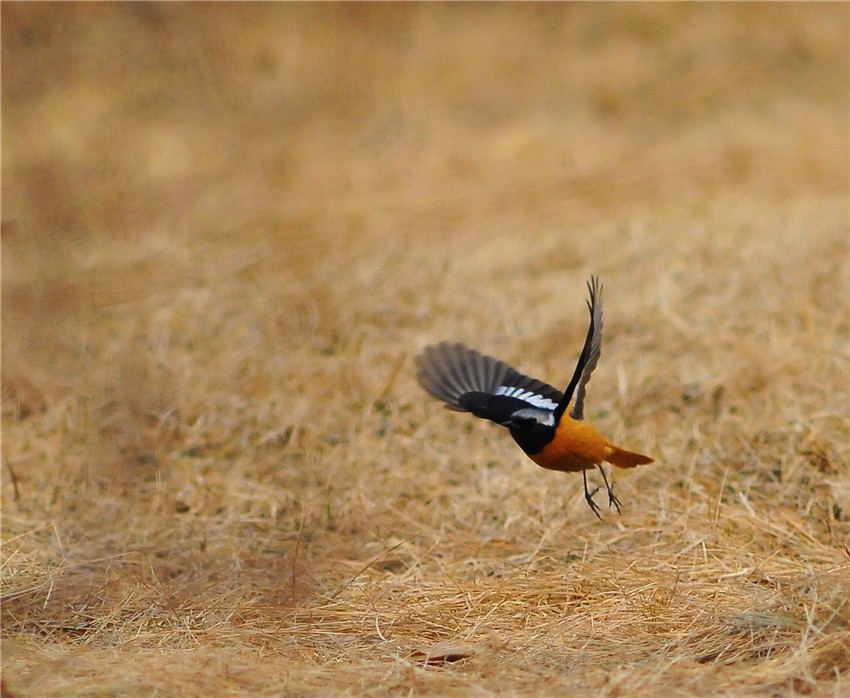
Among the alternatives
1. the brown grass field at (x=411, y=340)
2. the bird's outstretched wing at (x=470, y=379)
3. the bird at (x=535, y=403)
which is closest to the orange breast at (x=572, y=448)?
the bird at (x=535, y=403)

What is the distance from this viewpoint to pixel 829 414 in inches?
177

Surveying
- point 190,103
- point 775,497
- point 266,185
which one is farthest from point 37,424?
point 190,103

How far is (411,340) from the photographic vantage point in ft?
20.2

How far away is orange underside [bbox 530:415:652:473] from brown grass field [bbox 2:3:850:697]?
48 cm

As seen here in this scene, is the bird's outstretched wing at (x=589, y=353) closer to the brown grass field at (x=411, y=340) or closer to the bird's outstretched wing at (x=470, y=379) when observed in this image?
the bird's outstretched wing at (x=470, y=379)

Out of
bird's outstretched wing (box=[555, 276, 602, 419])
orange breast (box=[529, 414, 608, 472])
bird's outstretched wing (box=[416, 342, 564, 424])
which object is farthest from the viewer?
bird's outstretched wing (box=[416, 342, 564, 424])

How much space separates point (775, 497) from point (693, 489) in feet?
1.11

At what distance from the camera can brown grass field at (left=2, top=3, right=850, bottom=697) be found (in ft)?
10.4

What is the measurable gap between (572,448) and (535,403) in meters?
0.35

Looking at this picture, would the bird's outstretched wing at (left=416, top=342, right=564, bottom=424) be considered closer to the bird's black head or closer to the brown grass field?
the bird's black head

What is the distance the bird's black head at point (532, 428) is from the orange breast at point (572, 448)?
0.09 ft

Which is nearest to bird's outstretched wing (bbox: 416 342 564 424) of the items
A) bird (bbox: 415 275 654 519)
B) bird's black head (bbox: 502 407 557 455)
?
bird (bbox: 415 275 654 519)

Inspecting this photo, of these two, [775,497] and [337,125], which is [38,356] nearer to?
[775,497]

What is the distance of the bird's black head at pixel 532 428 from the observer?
3189 mm
